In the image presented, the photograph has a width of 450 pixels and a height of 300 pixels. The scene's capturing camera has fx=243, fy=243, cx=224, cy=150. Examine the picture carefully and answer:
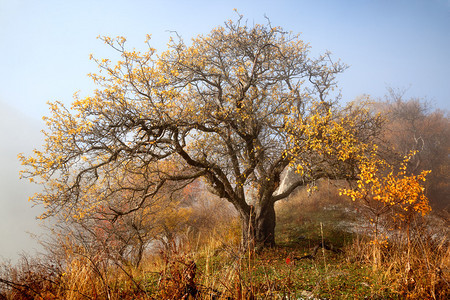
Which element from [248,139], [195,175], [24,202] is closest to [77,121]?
[195,175]

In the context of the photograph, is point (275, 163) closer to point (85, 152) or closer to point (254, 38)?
point (254, 38)

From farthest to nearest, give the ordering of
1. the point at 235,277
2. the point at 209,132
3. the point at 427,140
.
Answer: the point at 427,140 < the point at 209,132 < the point at 235,277

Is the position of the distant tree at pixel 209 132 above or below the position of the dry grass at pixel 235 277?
above

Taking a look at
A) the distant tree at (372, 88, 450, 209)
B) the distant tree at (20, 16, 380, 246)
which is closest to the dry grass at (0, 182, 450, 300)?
the distant tree at (20, 16, 380, 246)

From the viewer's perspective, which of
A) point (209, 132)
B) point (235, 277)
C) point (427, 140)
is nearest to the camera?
point (235, 277)

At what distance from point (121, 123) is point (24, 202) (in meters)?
35.1

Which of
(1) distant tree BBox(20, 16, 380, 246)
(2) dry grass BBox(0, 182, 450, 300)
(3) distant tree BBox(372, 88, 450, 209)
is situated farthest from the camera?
(3) distant tree BBox(372, 88, 450, 209)

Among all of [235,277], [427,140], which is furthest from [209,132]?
[427,140]

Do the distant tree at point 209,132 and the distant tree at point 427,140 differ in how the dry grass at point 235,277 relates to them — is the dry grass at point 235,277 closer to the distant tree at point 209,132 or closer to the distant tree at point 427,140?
the distant tree at point 209,132

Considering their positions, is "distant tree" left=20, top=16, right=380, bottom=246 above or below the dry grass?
above

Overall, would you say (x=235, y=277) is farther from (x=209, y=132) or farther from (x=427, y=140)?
(x=427, y=140)

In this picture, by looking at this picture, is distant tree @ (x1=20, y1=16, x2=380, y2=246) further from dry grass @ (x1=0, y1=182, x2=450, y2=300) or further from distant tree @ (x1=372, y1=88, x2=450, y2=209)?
distant tree @ (x1=372, y1=88, x2=450, y2=209)

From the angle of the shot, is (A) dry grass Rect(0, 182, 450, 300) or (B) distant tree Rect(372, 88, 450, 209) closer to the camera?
(A) dry grass Rect(0, 182, 450, 300)

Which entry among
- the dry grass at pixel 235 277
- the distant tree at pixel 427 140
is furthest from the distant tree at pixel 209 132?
the distant tree at pixel 427 140
